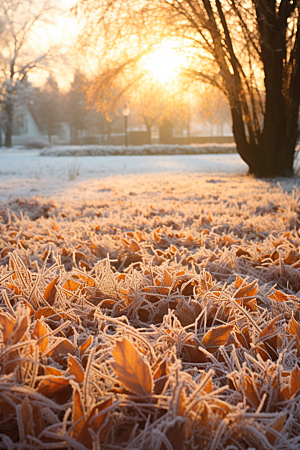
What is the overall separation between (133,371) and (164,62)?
10193mm

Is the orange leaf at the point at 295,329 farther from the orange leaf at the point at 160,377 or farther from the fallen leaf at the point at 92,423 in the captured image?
the fallen leaf at the point at 92,423

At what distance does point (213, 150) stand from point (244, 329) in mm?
26078

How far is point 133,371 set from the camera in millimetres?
808

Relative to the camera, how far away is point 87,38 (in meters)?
8.55

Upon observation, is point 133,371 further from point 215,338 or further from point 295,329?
point 295,329

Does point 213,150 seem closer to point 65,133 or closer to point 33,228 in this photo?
point 33,228

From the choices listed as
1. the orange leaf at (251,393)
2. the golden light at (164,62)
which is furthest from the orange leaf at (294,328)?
the golden light at (164,62)

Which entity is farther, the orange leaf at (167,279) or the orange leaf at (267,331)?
the orange leaf at (167,279)

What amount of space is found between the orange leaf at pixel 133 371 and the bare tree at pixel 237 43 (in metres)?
7.89

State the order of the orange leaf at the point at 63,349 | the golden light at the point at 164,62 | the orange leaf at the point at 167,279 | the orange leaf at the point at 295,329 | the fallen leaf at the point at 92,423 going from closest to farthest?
the fallen leaf at the point at 92,423 → the orange leaf at the point at 63,349 → the orange leaf at the point at 295,329 → the orange leaf at the point at 167,279 → the golden light at the point at 164,62

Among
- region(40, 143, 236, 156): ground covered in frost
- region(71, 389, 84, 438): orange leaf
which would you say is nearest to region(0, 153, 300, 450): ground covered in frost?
region(71, 389, 84, 438): orange leaf

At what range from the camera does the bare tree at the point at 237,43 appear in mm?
7625

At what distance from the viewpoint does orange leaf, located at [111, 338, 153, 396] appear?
804 millimetres

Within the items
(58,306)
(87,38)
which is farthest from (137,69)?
(58,306)
